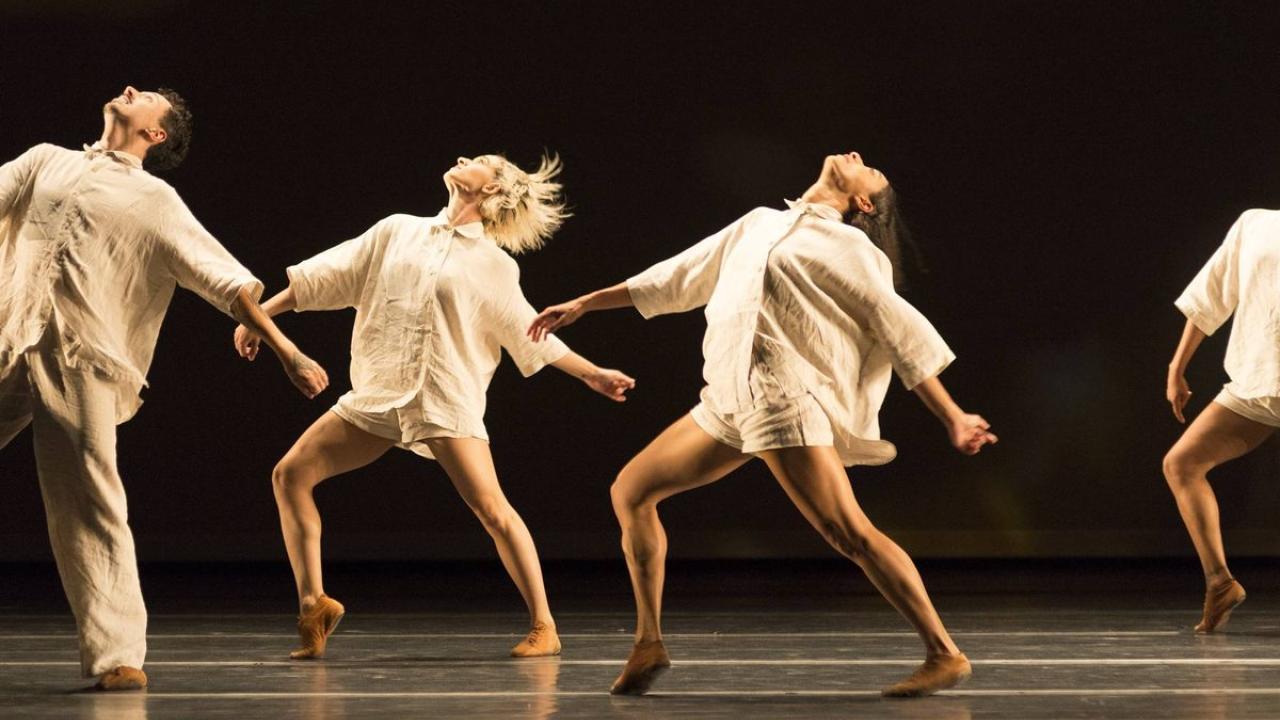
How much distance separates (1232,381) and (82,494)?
292cm

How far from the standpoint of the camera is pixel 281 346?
3.22 meters

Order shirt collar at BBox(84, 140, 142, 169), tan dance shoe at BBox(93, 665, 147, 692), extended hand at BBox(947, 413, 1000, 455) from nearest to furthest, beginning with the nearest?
extended hand at BBox(947, 413, 1000, 455), tan dance shoe at BBox(93, 665, 147, 692), shirt collar at BBox(84, 140, 142, 169)

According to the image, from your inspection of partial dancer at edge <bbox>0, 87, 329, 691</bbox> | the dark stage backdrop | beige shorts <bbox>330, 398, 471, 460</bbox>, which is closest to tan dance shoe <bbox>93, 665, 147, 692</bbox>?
partial dancer at edge <bbox>0, 87, 329, 691</bbox>

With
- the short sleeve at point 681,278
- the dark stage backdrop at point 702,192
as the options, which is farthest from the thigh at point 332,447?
the dark stage backdrop at point 702,192

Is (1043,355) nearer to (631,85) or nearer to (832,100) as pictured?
(832,100)

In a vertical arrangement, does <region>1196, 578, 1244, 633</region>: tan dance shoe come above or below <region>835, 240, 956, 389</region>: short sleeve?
below

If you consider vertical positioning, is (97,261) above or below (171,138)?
below

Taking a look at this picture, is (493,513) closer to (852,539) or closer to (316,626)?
(316,626)

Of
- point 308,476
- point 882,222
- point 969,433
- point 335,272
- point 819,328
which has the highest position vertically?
point 882,222

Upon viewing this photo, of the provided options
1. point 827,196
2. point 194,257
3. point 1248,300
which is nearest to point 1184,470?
point 1248,300

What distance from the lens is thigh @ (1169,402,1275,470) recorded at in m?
4.31

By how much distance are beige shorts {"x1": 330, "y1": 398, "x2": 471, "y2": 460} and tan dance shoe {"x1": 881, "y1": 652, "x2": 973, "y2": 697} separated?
4.64 feet

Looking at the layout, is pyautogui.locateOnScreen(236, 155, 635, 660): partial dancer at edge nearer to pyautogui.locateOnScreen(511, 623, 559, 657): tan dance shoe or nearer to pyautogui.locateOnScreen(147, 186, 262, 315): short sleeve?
pyautogui.locateOnScreen(511, 623, 559, 657): tan dance shoe

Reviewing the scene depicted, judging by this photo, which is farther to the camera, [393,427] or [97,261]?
[393,427]
